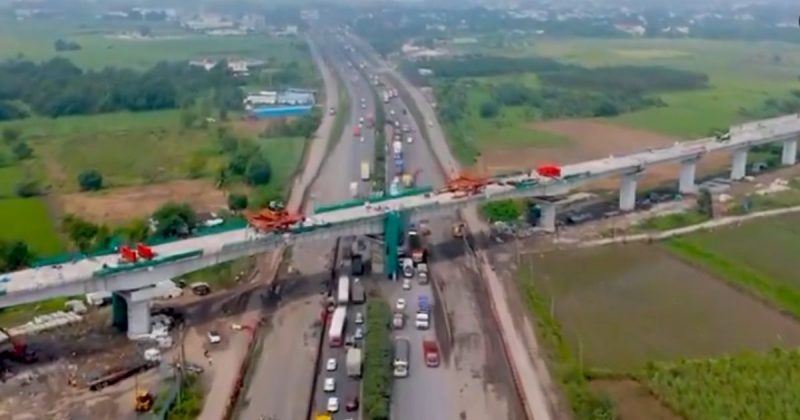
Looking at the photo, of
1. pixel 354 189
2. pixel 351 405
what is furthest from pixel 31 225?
pixel 351 405

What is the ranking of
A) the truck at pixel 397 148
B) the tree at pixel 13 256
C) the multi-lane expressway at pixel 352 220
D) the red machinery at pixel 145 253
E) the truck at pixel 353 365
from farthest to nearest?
the truck at pixel 397 148 → the tree at pixel 13 256 → the red machinery at pixel 145 253 → the multi-lane expressway at pixel 352 220 → the truck at pixel 353 365

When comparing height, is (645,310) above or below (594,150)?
below

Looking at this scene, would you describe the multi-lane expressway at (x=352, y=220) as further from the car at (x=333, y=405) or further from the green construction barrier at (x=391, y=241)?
the car at (x=333, y=405)

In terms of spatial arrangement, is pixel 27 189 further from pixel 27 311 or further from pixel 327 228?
pixel 327 228

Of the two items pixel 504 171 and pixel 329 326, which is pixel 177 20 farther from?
pixel 329 326

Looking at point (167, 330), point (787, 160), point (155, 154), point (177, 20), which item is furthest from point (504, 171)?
point (177, 20)

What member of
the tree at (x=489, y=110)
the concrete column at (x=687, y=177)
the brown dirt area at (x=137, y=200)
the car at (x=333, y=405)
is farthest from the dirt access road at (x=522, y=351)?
the tree at (x=489, y=110)
